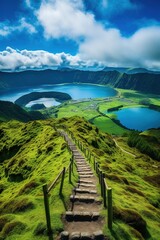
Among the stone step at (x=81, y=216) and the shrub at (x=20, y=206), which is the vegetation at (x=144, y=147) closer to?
the shrub at (x=20, y=206)

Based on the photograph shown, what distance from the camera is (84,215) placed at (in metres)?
22.6

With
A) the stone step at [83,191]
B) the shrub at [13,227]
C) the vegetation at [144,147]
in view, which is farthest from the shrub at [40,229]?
the vegetation at [144,147]

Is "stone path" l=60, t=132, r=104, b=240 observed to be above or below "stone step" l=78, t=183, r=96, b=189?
below

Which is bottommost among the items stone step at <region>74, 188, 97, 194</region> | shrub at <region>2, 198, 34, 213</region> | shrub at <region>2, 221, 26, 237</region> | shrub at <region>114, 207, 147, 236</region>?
shrub at <region>114, 207, 147, 236</region>

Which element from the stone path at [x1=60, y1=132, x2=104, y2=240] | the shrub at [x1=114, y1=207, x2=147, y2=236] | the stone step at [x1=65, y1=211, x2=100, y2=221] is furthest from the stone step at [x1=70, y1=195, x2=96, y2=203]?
the stone step at [x1=65, y1=211, x2=100, y2=221]

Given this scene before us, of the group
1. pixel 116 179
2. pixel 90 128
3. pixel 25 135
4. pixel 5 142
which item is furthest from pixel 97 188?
pixel 90 128

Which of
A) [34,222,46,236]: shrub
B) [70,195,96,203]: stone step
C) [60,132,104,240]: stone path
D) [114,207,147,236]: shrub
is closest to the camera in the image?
[60,132,104,240]: stone path

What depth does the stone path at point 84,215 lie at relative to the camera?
65.1 feet

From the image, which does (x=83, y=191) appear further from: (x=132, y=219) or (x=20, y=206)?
(x=20, y=206)

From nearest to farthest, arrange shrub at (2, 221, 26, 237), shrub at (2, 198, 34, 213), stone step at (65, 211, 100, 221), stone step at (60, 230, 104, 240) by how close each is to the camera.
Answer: stone step at (60, 230, 104, 240)
shrub at (2, 221, 26, 237)
stone step at (65, 211, 100, 221)
shrub at (2, 198, 34, 213)

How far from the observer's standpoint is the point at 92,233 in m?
20.1

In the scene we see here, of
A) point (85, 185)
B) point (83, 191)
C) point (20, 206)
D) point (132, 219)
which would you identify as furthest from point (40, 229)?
point (85, 185)

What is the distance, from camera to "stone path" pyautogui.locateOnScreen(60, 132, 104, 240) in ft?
65.1

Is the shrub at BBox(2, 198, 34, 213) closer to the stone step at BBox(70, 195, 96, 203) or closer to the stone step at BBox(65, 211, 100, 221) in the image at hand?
the stone step at BBox(70, 195, 96, 203)
